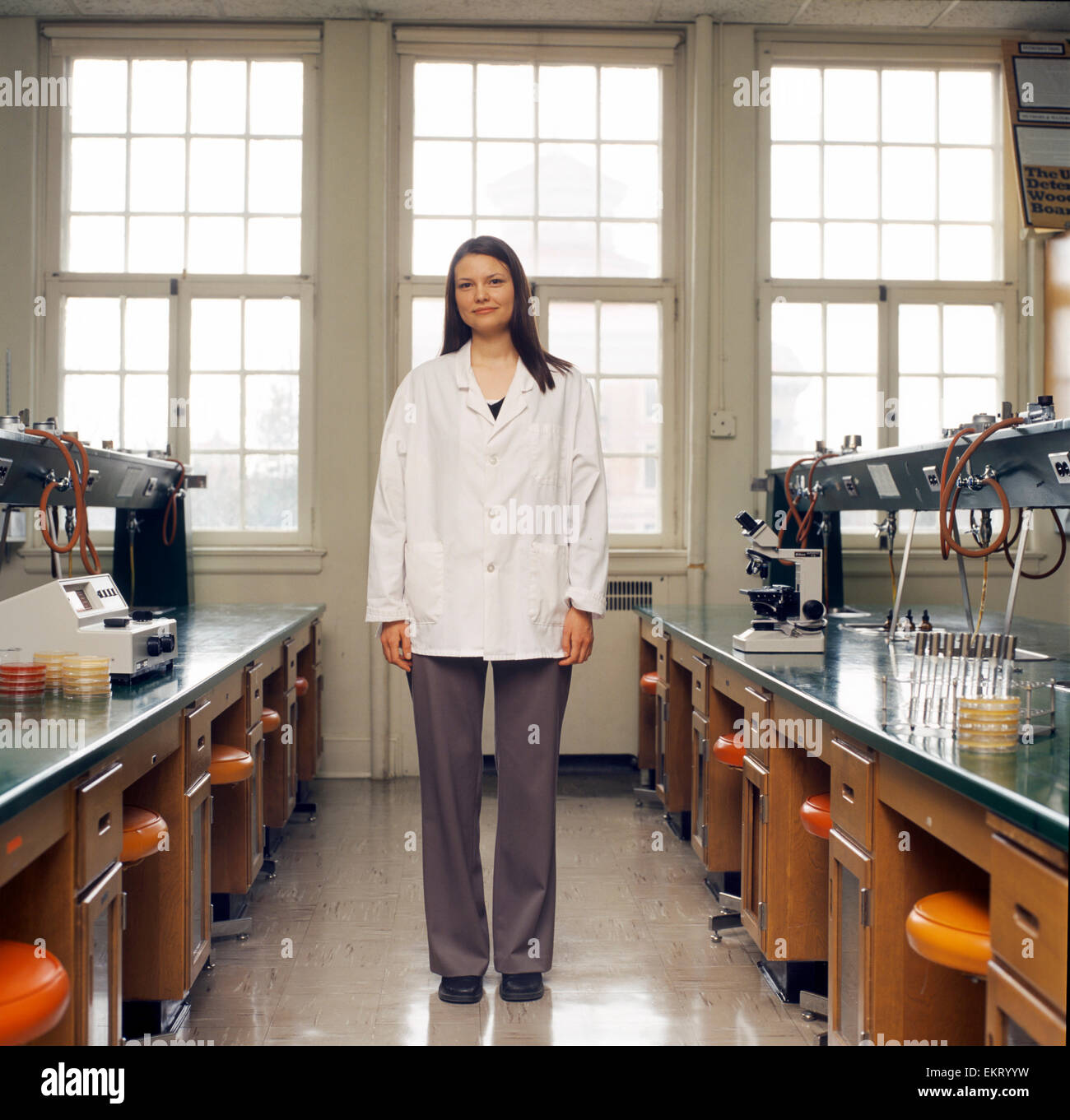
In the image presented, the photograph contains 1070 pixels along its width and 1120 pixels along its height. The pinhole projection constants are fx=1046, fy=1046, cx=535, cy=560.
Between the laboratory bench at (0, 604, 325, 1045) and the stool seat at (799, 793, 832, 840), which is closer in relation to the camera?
the laboratory bench at (0, 604, 325, 1045)

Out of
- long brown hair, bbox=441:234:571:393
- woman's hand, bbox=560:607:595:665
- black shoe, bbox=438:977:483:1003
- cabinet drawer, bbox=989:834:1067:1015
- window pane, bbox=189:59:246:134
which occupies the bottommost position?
black shoe, bbox=438:977:483:1003

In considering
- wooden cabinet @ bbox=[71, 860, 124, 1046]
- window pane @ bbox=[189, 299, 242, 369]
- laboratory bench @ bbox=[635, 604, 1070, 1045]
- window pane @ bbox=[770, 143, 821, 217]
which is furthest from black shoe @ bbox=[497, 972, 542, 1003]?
window pane @ bbox=[770, 143, 821, 217]

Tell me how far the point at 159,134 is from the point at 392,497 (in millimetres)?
3432

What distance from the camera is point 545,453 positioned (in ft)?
7.95

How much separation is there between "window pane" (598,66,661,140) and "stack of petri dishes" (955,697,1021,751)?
4078 millimetres

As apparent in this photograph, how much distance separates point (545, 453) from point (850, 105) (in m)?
3.62

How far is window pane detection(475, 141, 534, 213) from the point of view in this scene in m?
5.03

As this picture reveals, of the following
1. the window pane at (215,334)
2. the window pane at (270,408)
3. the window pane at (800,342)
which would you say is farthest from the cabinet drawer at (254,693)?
the window pane at (800,342)

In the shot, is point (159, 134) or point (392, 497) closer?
point (392, 497)

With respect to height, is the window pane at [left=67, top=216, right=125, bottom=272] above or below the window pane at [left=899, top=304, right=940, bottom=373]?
above

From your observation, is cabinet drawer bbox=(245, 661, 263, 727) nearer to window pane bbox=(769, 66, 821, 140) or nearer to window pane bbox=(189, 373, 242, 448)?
window pane bbox=(189, 373, 242, 448)

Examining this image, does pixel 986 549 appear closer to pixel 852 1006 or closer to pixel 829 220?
pixel 852 1006
